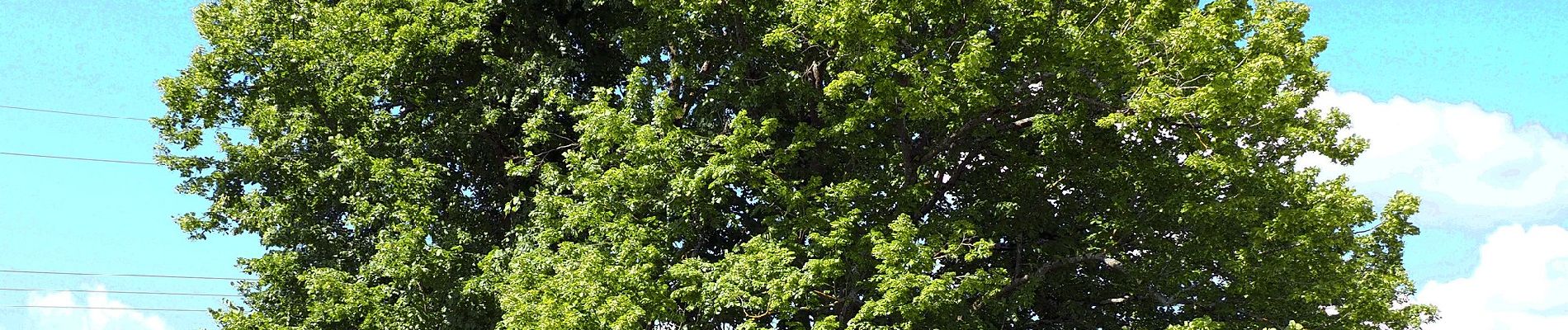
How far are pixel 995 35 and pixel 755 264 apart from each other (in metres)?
5.07

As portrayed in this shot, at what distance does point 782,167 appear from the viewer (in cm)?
2212

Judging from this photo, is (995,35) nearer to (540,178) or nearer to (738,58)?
(738,58)

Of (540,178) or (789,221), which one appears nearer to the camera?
(789,221)

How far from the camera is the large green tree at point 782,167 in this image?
791 inches

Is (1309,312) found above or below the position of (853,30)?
below

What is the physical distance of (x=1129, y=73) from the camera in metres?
20.2

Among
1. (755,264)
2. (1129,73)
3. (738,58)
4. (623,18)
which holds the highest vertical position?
(623,18)

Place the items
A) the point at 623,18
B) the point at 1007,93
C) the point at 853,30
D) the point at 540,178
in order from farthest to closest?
1. the point at 623,18
2. the point at 540,178
3. the point at 1007,93
4. the point at 853,30

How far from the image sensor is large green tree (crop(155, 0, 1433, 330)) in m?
20.1

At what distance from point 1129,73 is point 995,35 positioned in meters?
2.19

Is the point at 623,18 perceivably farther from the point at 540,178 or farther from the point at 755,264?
the point at 755,264

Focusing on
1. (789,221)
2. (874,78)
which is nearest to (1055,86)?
(874,78)

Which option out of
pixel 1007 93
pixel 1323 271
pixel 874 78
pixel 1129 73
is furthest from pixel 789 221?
pixel 1323 271

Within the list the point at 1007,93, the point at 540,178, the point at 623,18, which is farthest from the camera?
the point at 623,18
